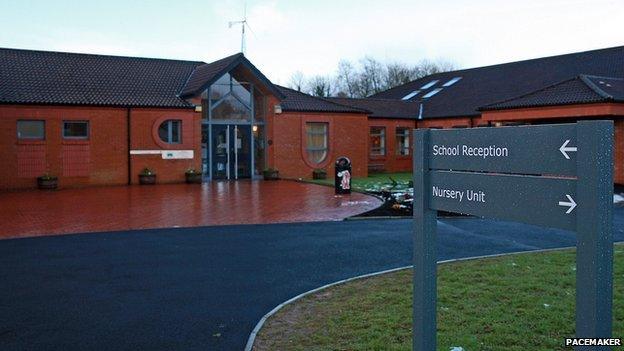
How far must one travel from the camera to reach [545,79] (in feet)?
108

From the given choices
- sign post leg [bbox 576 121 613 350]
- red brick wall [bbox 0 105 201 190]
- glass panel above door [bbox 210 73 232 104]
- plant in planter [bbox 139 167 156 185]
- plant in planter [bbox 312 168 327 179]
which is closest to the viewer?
sign post leg [bbox 576 121 613 350]

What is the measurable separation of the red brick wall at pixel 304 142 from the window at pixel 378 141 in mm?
3659

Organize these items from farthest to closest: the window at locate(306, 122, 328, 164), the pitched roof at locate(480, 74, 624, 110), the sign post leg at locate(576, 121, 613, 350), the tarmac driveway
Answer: the window at locate(306, 122, 328, 164)
the pitched roof at locate(480, 74, 624, 110)
the tarmac driveway
the sign post leg at locate(576, 121, 613, 350)

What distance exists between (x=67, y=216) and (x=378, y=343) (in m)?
11.7

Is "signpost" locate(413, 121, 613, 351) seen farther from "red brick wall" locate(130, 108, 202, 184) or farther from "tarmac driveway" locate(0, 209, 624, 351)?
"red brick wall" locate(130, 108, 202, 184)

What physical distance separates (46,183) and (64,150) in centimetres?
167

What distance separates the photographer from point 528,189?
10.9 feet

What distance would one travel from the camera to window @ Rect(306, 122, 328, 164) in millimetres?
29547

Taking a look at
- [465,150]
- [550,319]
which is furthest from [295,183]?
[465,150]

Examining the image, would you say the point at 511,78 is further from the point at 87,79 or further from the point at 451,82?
the point at 87,79

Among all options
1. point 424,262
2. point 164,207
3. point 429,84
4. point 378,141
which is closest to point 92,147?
point 164,207

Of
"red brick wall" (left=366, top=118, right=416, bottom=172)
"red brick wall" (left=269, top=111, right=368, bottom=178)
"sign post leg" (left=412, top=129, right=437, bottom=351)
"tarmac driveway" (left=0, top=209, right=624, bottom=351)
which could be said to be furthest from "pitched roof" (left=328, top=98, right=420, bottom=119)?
"sign post leg" (left=412, top=129, right=437, bottom=351)

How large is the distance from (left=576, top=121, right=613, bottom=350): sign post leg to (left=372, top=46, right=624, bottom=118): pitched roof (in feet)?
95.4

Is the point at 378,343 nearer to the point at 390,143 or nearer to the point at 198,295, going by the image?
the point at 198,295
